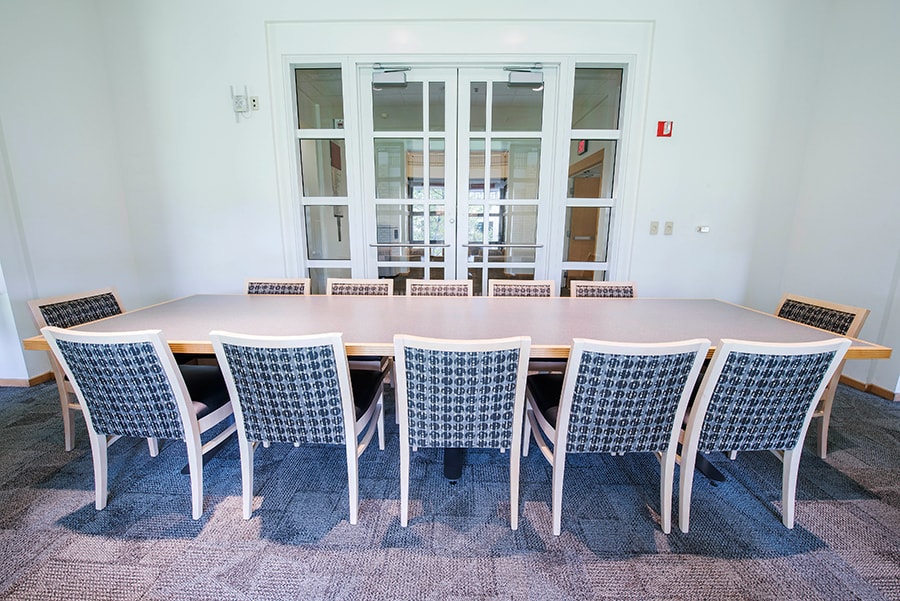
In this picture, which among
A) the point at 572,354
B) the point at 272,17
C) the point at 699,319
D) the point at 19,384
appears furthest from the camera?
Result: the point at 272,17

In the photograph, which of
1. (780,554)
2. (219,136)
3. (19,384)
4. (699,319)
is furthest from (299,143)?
(780,554)

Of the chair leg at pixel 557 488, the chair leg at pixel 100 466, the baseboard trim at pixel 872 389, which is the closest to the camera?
the chair leg at pixel 557 488

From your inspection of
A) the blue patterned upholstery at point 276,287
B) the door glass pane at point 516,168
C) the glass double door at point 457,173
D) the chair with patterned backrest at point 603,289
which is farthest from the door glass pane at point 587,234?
the blue patterned upholstery at point 276,287

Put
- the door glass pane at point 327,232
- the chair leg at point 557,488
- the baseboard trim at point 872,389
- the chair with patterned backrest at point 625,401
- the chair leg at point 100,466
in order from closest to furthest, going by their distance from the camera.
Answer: the chair with patterned backrest at point 625,401, the chair leg at point 557,488, the chair leg at point 100,466, the baseboard trim at point 872,389, the door glass pane at point 327,232

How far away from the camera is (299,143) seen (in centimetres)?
299

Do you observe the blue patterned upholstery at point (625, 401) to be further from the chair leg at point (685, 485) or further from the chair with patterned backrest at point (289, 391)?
the chair with patterned backrest at point (289, 391)

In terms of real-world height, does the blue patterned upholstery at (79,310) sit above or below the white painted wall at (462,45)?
below

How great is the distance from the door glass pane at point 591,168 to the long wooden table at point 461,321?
1399mm

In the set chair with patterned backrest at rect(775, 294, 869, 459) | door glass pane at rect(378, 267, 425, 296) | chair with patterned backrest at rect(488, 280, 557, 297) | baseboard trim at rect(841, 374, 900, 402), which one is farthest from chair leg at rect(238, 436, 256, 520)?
baseboard trim at rect(841, 374, 900, 402)

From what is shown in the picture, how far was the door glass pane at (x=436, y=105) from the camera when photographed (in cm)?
290

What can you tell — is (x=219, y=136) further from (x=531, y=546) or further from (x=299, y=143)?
(x=531, y=546)

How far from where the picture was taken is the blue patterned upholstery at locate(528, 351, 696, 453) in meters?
1.07

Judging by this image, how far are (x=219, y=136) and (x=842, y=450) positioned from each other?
4.75 meters

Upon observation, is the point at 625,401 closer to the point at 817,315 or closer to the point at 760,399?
the point at 760,399
